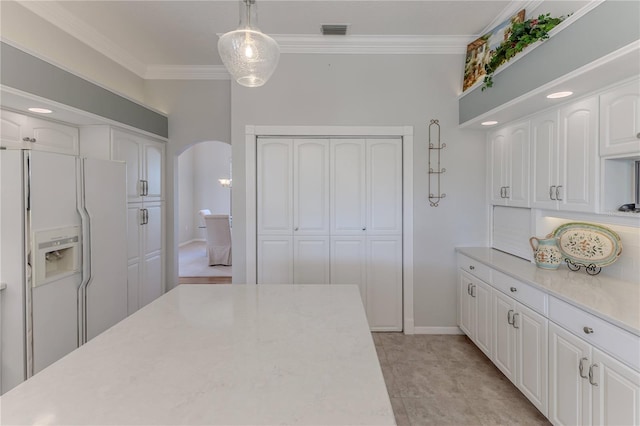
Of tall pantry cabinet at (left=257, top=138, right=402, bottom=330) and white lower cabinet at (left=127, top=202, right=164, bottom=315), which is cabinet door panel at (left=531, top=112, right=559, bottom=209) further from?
white lower cabinet at (left=127, top=202, right=164, bottom=315)

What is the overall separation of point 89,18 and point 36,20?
391 millimetres

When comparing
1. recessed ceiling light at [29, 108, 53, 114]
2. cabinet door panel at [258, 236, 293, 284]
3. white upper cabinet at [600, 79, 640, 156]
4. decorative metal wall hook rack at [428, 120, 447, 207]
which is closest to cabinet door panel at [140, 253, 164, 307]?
cabinet door panel at [258, 236, 293, 284]

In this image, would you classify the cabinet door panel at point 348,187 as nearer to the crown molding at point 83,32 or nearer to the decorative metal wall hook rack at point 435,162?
the decorative metal wall hook rack at point 435,162

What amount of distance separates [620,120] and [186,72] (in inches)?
163

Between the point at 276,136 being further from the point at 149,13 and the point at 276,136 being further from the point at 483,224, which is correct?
the point at 483,224

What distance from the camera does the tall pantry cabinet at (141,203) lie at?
10.2 ft

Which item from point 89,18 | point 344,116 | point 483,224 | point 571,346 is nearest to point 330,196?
point 344,116

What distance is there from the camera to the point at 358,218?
128 inches

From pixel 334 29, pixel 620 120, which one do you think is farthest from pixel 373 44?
pixel 620 120

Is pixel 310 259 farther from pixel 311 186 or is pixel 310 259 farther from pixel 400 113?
pixel 400 113

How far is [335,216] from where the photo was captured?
3.26m

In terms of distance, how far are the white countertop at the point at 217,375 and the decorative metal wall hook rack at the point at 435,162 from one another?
2.17 m

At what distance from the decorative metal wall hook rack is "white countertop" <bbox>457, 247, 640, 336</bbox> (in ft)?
2.80

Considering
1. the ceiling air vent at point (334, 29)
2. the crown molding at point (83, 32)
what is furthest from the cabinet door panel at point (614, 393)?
the crown molding at point (83, 32)
